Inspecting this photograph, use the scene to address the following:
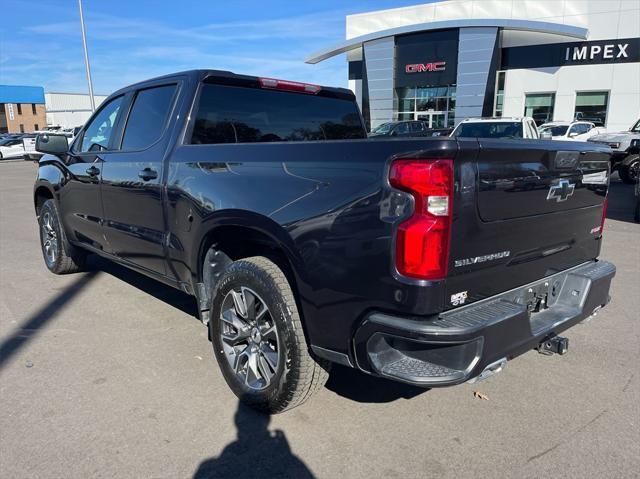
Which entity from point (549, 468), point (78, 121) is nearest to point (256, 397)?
point (549, 468)

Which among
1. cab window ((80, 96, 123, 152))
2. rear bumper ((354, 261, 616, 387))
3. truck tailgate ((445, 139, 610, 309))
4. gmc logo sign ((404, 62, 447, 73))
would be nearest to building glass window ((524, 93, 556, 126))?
gmc logo sign ((404, 62, 447, 73))

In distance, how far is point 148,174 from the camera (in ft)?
12.0

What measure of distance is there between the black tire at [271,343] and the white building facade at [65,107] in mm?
87408

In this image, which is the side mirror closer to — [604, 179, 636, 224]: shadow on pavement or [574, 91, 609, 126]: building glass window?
[604, 179, 636, 224]: shadow on pavement

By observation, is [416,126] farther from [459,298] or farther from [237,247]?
[459,298]

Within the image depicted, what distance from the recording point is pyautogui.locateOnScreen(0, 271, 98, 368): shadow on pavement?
392cm

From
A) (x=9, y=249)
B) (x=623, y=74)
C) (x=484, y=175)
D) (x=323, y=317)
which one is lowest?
(x=9, y=249)

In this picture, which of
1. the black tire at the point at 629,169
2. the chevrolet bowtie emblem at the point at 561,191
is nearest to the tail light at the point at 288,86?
the chevrolet bowtie emblem at the point at 561,191

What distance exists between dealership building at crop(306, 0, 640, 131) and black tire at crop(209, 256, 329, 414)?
3196 cm

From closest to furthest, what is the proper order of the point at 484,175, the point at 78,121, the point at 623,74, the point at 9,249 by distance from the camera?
the point at 484,175 → the point at 9,249 → the point at 623,74 → the point at 78,121

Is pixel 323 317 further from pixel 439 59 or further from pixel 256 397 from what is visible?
pixel 439 59

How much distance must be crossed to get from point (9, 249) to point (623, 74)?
106 feet

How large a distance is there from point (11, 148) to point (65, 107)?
61.6 meters

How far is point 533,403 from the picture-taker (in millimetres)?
3125
